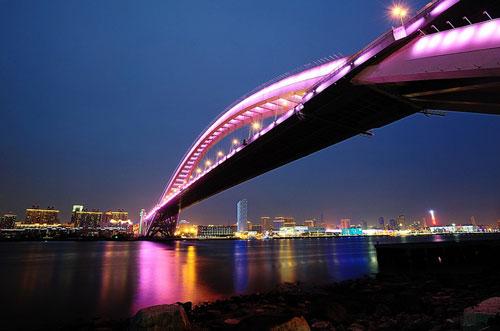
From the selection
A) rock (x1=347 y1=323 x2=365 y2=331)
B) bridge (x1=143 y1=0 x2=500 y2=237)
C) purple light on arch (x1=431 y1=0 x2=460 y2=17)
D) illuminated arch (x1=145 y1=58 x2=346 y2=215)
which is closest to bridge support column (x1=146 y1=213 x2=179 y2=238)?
illuminated arch (x1=145 y1=58 x2=346 y2=215)

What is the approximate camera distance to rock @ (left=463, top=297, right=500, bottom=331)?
518 cm

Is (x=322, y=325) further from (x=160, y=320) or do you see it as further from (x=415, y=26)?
(x=415, y=26)

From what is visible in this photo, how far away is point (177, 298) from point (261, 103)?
Answer: 17833mm

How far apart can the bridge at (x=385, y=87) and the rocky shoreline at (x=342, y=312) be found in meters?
6.18

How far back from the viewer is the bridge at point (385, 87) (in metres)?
7.78

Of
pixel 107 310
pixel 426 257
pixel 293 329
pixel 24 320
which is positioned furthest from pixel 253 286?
pixel 426 257

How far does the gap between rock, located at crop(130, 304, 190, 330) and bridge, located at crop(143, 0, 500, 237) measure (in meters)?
8.90

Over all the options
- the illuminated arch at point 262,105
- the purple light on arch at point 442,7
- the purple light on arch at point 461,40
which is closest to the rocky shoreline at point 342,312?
the purple light on arch at point 461,40

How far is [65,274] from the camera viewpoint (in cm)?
2198

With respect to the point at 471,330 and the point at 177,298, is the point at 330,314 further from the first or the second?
the point at 177,298

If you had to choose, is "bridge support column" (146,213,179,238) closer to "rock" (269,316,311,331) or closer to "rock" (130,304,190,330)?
"rock" (130,304,190,330)

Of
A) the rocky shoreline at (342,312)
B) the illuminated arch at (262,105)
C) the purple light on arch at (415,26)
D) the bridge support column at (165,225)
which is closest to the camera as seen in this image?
the rocky shoreline at (342,312)

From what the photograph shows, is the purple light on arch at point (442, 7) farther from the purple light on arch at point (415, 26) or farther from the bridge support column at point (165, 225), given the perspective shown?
the bridge support column at point (165, 225)

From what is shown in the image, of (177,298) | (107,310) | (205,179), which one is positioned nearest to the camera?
(107,310)
